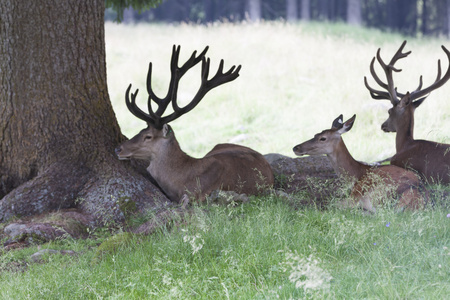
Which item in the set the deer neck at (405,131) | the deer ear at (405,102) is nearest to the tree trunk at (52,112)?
the deer neck at (405,131)

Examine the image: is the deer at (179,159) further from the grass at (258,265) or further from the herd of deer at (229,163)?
the grass at (258,265)

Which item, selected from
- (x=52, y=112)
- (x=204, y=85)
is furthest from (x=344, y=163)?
(x=52, y=112)

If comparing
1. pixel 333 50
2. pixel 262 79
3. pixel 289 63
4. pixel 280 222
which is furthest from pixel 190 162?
pixel 333 50

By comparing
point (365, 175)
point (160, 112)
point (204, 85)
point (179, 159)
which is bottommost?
point (365, 175)

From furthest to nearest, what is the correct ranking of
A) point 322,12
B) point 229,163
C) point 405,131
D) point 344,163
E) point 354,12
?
point 322,12 → point 354,12 → point 405,131 → point 344,163 → point 229,163

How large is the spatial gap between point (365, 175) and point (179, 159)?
2113mm

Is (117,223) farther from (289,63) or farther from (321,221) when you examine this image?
(289,63)

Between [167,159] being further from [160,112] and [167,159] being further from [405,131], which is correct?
[405,131]

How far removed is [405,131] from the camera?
25.8 ft

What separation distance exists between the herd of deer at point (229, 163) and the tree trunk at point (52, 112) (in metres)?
0.34

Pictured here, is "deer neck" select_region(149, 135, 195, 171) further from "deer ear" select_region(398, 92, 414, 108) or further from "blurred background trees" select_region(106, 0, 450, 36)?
"blurred background trees" select_region(106, 0, 450, 36)

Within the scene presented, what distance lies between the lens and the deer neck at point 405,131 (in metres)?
7.82

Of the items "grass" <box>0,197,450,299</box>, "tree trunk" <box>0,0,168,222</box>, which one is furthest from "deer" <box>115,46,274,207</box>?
"grass" <box>0,197,450,299</box>

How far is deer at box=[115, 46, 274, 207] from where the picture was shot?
6.57m
